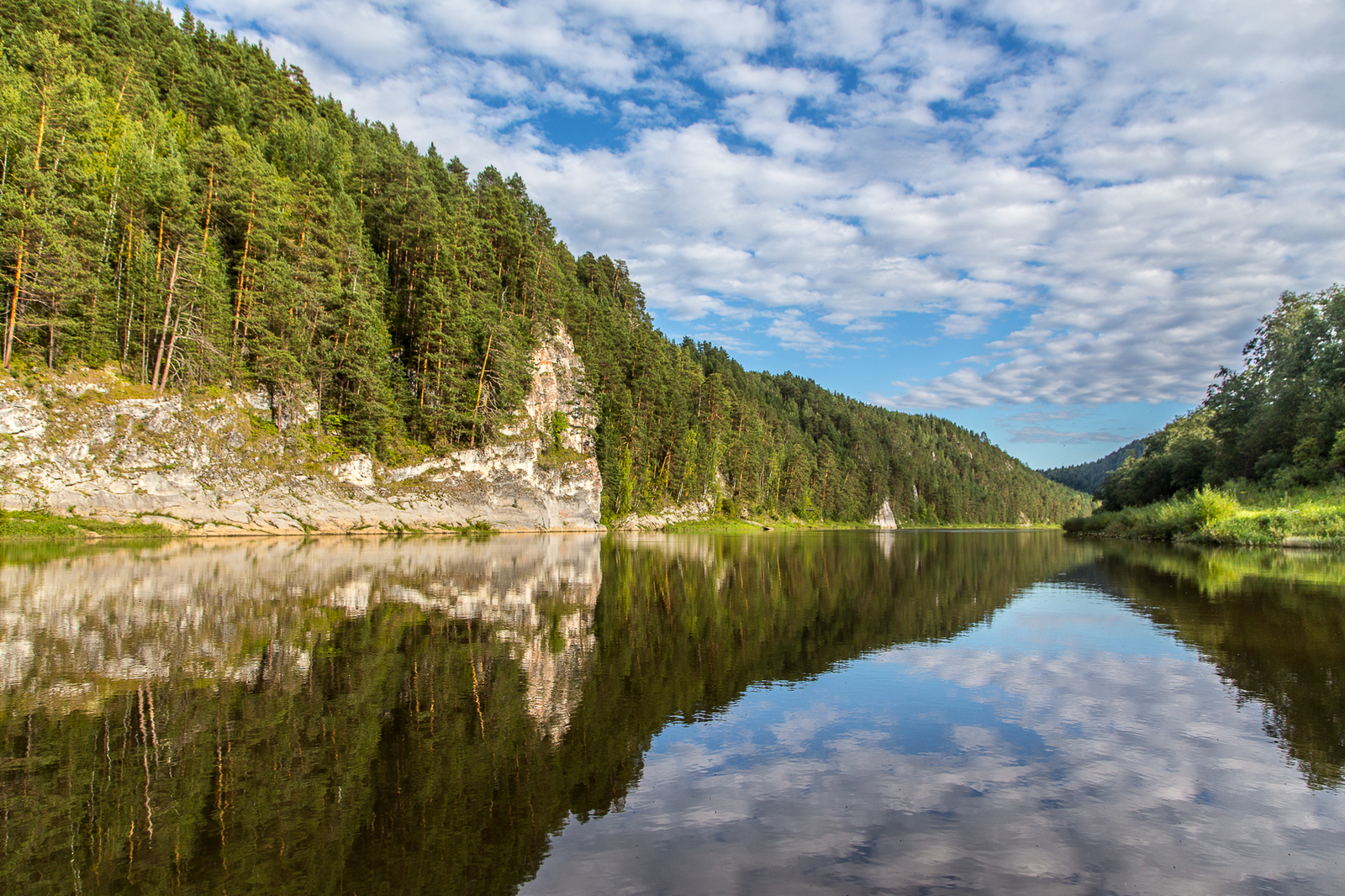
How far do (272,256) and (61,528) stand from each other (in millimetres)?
25109

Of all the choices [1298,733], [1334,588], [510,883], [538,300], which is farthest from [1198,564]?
[538,300]

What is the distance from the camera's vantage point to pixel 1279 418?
2534 inches

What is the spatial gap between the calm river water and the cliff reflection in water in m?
0.06

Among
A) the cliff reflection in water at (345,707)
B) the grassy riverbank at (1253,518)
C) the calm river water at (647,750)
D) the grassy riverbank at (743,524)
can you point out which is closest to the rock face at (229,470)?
the cliff reflection in water at (345,707)

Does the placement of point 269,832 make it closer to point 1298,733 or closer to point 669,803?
point 669,803

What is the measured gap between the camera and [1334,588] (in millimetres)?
24531

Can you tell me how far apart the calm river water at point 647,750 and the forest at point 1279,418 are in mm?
53565

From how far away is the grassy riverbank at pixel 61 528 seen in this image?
33875 millimetres

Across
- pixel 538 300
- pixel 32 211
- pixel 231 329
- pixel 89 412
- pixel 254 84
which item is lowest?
pixel 89 412

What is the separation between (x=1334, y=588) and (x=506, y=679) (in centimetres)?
3062

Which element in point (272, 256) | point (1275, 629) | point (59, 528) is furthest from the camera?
point (272, 256)

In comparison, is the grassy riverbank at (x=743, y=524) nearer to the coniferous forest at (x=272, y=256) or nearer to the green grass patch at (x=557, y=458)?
the coniferous forest at (x=272, y=256)

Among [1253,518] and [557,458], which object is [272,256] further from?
[1253,518]

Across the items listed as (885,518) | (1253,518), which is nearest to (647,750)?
(1253,518)
